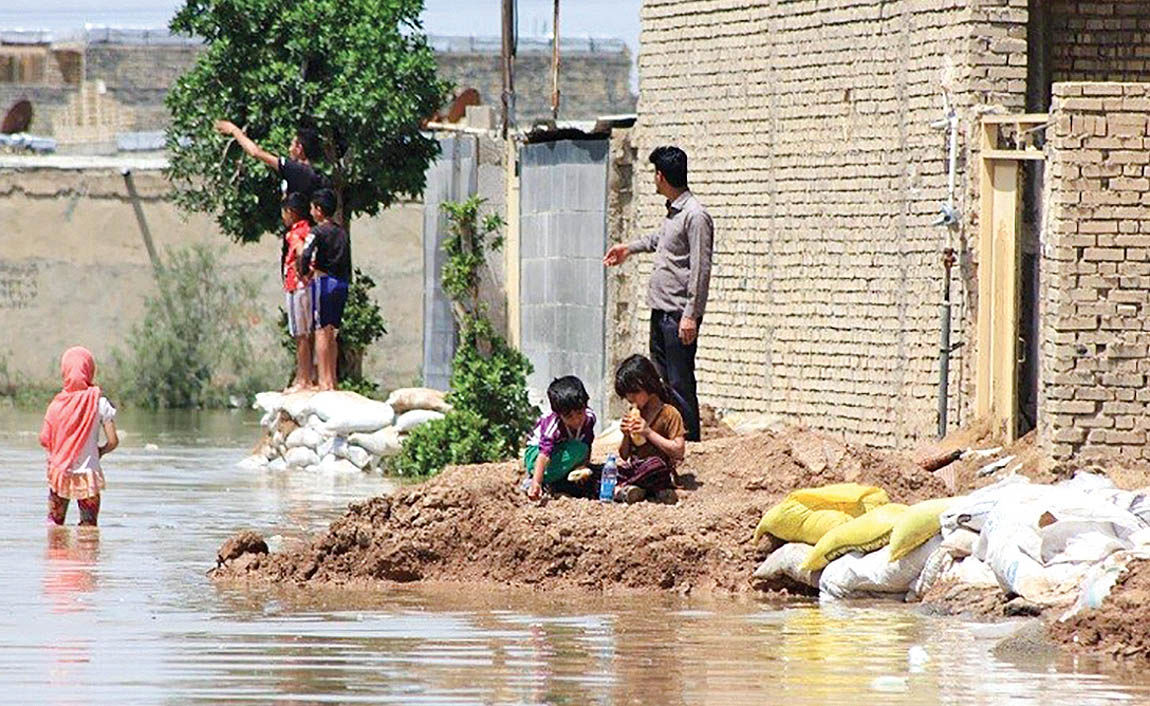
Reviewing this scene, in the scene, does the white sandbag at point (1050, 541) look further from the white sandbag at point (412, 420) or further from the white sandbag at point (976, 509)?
the white sandbag at point (412, 420)

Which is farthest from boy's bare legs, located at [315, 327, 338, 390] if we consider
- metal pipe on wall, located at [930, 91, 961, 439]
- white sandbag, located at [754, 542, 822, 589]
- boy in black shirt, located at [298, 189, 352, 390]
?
white sandbag, located at [754, 542, 822, 589]

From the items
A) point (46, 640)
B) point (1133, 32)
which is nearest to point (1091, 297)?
point (1133, 32)

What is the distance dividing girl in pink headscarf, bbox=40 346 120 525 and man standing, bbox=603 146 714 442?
2.87m

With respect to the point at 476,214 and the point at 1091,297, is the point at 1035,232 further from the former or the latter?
the point at 476,214

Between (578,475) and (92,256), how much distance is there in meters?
15.2

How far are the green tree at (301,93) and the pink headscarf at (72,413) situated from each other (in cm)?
739

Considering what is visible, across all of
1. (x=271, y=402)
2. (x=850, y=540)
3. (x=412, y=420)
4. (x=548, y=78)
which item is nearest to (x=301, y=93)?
(x=271, y=402)

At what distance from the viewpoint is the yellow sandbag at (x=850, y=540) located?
36.4 feet

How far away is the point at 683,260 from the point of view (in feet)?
46.3

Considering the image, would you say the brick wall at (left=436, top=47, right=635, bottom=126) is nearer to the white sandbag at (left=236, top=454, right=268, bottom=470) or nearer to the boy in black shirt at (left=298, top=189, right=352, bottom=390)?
the boy in black shirt at (left=298, top=189, right=352, bottom=390)

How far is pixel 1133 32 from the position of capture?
53.7 feet

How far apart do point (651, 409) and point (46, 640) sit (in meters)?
3.87

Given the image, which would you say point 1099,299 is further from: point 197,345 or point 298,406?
point 197,345

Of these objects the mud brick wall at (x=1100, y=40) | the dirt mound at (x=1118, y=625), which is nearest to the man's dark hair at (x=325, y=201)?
the mud brick wall at (x=1100, y=40)
